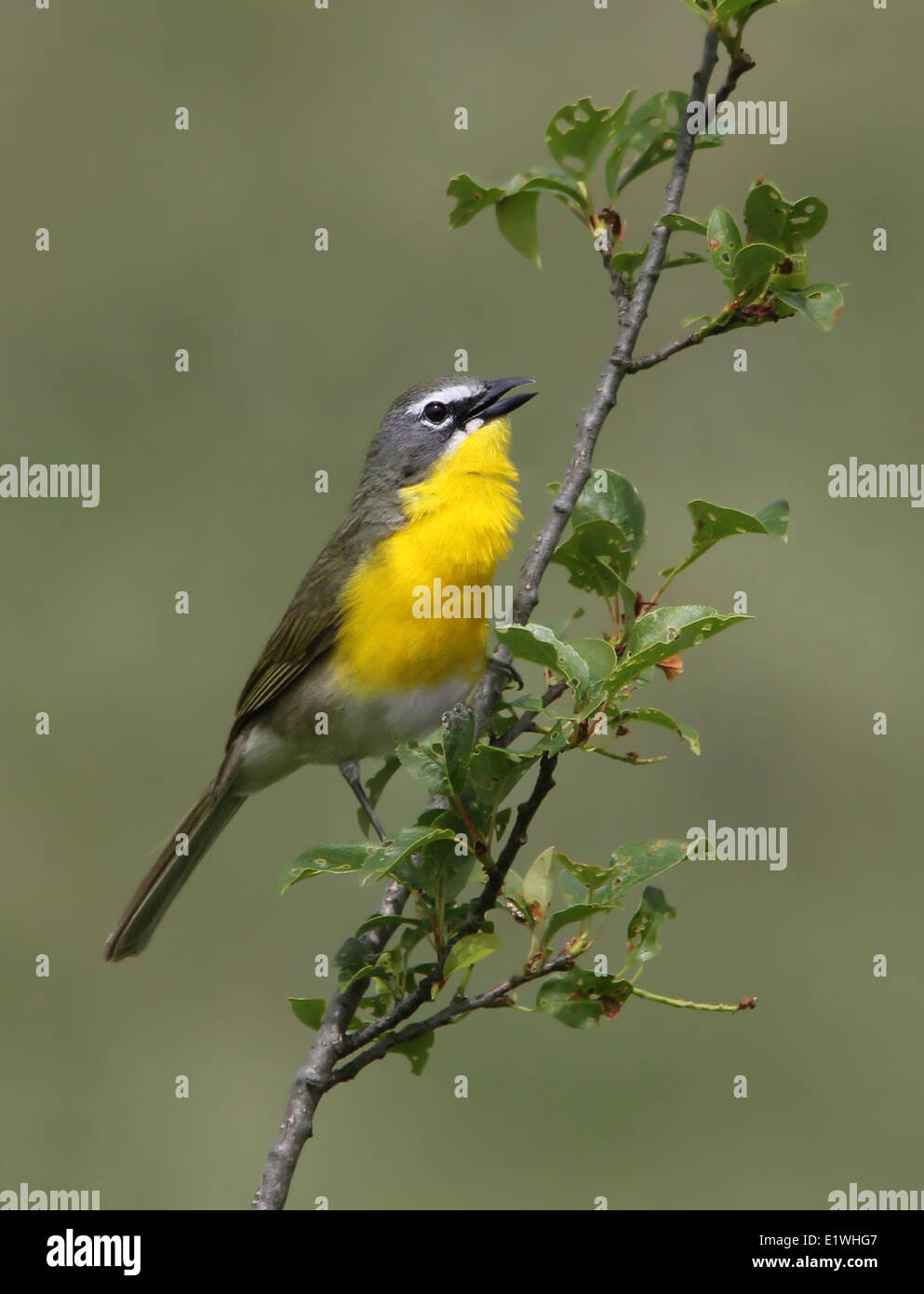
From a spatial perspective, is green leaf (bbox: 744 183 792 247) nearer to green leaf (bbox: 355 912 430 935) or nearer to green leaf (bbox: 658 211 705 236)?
green leaf (bbox: 658 211 705 236)

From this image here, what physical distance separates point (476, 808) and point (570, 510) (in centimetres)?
61

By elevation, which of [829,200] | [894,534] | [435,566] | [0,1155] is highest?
[829,200]

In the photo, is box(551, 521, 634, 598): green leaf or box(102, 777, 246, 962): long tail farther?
box(102, 777, 246, 962): long tail

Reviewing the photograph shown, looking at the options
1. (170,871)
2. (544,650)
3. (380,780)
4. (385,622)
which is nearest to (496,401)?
(385,622)

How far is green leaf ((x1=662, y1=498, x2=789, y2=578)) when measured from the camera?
2926 millimetres

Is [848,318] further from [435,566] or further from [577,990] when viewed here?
[577,990]

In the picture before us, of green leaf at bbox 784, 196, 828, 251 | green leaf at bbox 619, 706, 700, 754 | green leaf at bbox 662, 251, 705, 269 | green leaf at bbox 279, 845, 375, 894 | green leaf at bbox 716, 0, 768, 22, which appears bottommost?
green leaf at bbox 279, 845, 375, 894

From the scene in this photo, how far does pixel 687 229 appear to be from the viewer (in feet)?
9.56

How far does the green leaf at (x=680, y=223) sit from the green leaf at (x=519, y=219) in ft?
1.58

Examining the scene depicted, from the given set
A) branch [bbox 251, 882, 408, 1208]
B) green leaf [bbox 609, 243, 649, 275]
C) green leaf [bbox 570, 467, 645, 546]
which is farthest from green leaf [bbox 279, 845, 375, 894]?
green leaf [bbox 609, 243, 649, 275]

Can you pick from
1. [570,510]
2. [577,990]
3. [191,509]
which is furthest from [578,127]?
[191,509]

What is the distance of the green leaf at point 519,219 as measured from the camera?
3348mm

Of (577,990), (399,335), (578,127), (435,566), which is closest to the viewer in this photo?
(577,990)

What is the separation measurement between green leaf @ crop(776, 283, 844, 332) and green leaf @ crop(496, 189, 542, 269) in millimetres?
649
